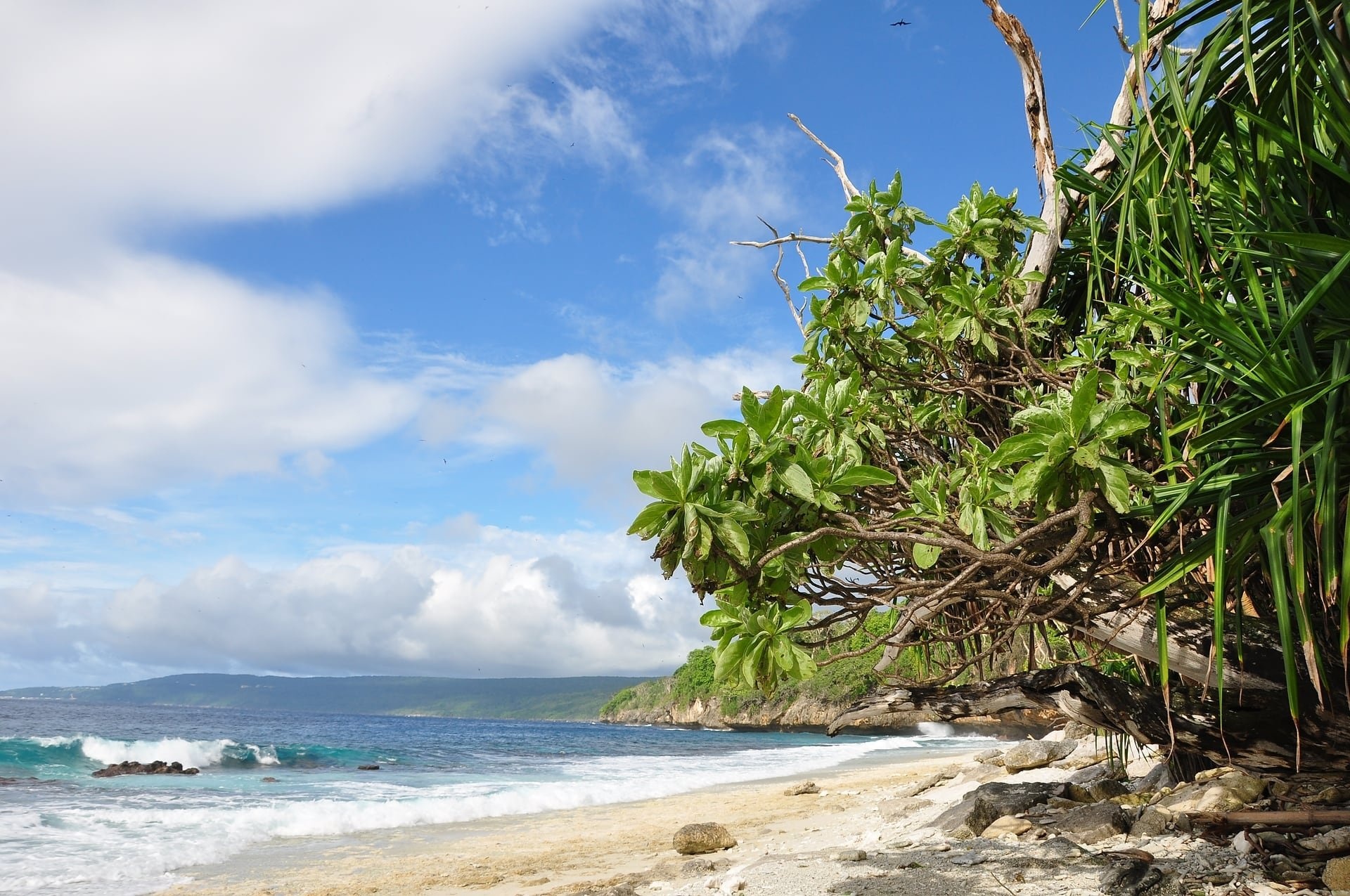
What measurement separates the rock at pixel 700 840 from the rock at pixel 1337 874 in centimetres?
486

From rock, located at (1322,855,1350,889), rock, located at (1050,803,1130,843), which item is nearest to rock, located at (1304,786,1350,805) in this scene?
rock, located at (1322,855,1350,889)

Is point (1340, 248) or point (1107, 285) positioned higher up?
point (1107, 285)

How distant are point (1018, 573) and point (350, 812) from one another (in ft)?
37.0

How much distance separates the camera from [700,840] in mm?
7172

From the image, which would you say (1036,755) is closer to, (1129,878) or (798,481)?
(1129,878)

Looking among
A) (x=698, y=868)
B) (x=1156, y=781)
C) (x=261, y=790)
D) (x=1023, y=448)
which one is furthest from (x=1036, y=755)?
(x=261, y=790)

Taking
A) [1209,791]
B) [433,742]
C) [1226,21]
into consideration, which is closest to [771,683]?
[1226,21]

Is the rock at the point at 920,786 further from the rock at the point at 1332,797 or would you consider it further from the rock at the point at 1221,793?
the rock at the point at 1332,797

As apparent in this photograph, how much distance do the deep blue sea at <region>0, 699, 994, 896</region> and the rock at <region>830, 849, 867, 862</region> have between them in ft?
19.4

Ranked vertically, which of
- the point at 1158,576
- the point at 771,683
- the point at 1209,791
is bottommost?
the point at 1209,791

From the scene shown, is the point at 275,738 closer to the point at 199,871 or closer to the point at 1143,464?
the point at 199,871

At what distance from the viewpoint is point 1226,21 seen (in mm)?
2547

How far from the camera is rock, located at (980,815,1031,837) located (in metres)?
4.81

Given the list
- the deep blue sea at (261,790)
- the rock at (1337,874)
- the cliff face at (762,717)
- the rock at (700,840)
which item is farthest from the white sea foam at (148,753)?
the cliff face at (762,717)
